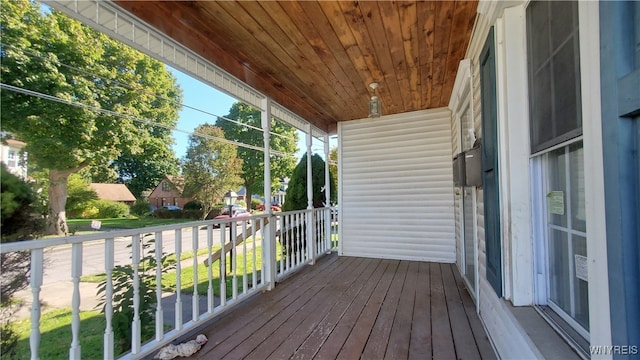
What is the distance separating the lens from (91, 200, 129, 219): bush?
80.0 inches

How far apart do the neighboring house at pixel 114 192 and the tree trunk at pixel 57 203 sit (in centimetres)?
38

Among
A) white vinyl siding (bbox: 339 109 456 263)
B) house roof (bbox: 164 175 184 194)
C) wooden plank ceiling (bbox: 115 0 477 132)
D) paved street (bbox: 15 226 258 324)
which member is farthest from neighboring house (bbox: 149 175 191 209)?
white vinyl siding (bbox: 339 109 456 263)

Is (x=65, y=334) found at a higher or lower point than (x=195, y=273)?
lower

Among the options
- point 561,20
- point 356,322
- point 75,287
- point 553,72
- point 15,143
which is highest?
point 561,20

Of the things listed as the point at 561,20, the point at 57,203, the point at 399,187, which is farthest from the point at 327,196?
the point at 561,20

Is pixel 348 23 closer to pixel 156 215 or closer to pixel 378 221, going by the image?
pixel 156 215

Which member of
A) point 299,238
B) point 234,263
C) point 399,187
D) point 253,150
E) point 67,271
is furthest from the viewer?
point 253,150

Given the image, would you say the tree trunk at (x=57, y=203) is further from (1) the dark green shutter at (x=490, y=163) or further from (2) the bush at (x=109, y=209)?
(1) the dark green shutter at (x=490, y=163)

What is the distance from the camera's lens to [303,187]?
17.0 ft

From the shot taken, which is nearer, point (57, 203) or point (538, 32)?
point (538, 32)

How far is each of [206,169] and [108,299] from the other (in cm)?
372

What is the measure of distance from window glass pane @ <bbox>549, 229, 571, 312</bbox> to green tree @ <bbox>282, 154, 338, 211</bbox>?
4055 millimetres

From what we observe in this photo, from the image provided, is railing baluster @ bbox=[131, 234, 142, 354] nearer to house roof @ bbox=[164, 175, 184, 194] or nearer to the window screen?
house roof @ bbox=[164, 175, 184, 194]

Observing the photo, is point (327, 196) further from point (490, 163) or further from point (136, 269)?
point (136, 269)
